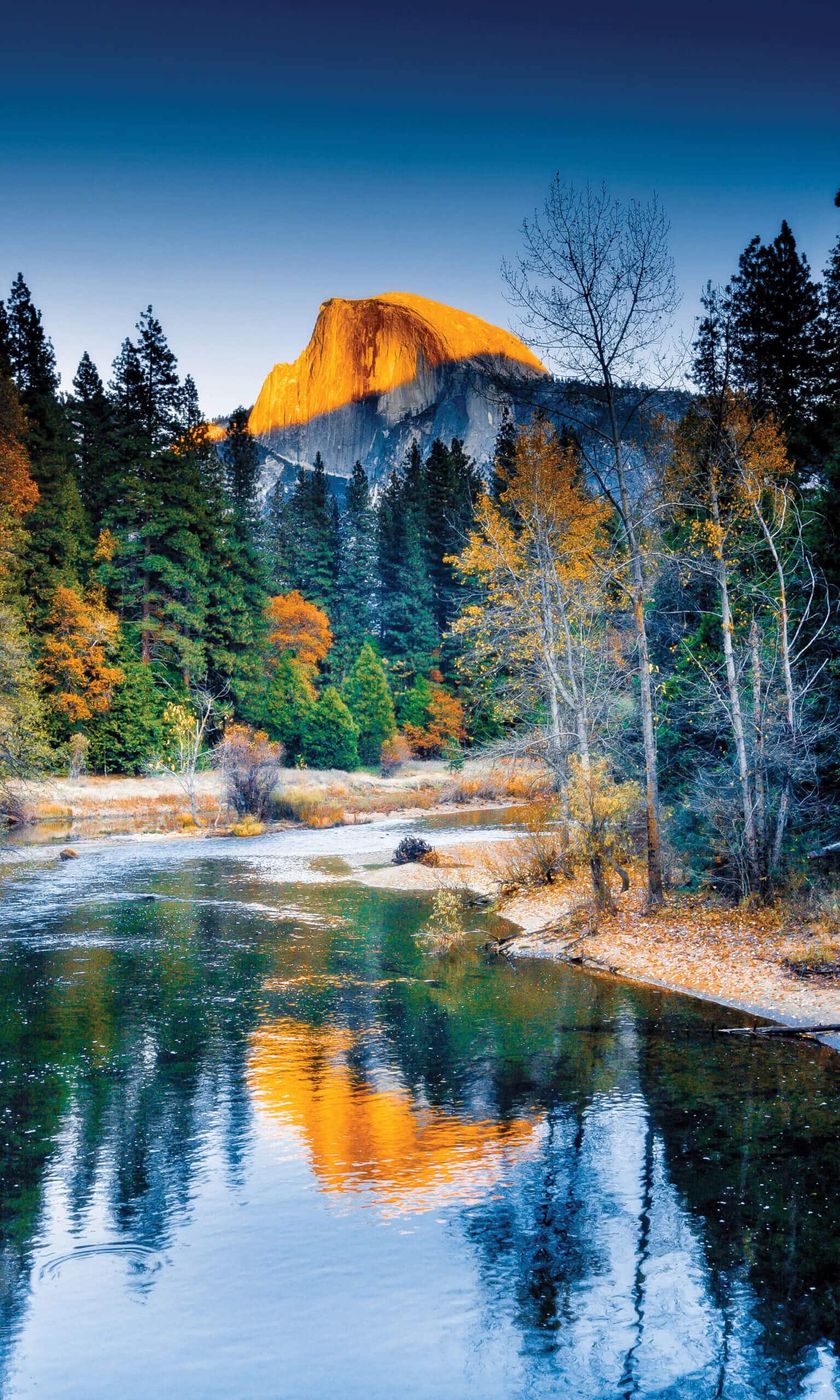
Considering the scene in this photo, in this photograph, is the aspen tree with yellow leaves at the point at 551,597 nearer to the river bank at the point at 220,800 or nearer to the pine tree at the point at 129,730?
the river bank at the point at 220,800

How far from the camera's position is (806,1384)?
601 centimetres

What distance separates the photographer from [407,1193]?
8.83 meters

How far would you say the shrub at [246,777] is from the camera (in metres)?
39.5

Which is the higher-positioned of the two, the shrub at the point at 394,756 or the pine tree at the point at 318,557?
the pine tree at the point at 318,557

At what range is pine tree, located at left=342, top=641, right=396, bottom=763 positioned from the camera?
54.7 meters

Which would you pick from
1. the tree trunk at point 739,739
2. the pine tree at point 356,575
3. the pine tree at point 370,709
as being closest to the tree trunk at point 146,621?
the pine tree at point 370,709

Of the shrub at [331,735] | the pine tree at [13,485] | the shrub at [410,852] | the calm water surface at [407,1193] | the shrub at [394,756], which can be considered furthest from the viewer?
the shrub at [394,756]

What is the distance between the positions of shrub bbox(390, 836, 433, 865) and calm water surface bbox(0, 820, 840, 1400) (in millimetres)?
11174

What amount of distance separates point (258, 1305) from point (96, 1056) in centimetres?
617

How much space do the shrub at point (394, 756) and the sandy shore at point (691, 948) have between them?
31949 millimetres

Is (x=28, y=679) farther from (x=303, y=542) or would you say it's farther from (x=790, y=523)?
(x=303, y=542)

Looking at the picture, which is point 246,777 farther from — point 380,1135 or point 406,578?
point 380,1135

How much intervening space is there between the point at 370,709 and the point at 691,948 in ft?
129

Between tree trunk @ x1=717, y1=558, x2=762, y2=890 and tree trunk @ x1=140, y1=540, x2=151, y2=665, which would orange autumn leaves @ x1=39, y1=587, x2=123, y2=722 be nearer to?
tree trunk @ x1=140, y1=540, x2=151, y2=665
